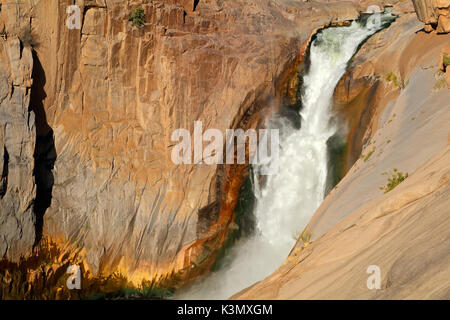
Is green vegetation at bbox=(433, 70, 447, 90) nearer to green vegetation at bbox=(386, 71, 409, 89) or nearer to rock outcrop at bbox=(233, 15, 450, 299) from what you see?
rock outcrop at bbox=(233, 15, 450, 299)

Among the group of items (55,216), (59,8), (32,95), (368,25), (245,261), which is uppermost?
(368,25)

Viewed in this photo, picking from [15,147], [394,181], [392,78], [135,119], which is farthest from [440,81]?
[15,147]

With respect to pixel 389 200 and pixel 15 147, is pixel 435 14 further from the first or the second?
pixel 15 147

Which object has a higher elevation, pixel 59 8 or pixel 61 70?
Answer: pixel 59 8

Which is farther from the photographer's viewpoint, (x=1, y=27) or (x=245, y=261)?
(x=245, y=261)

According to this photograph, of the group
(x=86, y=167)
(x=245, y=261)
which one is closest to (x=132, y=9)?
(x=86, y=167)
